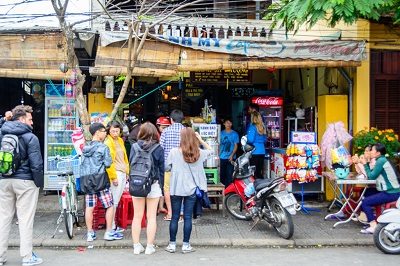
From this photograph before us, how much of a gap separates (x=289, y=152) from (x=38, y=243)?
5376 millimetres

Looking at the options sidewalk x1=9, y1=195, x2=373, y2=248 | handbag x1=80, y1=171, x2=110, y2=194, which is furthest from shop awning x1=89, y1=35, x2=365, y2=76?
sidewalk x1=9, y1=195, x2=373, y2=248

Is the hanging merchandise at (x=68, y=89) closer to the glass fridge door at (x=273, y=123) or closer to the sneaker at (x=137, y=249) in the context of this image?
the sneaker at (x=137, y=249)

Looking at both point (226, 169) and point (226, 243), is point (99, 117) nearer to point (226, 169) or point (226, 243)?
point (226, 169)

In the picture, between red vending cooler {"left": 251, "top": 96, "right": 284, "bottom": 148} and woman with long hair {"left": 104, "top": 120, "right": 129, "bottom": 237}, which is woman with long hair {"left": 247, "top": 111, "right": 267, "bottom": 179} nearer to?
red vending cooler {"left": 251, "top": 96, "right": 284, "bottom": 148}

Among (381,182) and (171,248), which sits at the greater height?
(381,182)

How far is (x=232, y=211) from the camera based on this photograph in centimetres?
915

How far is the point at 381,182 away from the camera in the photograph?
794 cm

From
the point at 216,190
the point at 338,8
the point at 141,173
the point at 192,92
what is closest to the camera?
the point at 141,173

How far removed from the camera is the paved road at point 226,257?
6441 mm

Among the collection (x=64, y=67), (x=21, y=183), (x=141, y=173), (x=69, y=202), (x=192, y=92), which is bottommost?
(x=69, y=202)

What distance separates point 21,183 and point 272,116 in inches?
294

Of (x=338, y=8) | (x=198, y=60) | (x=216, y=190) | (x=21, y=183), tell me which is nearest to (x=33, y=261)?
(x=21, y=183)

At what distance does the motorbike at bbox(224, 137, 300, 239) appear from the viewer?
297 inches

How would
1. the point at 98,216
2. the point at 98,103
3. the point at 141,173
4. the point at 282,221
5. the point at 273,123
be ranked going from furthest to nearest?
the point at 273,123, the point at 98,103, the point at 98,216, the point at 282,221, the point at 141,173
